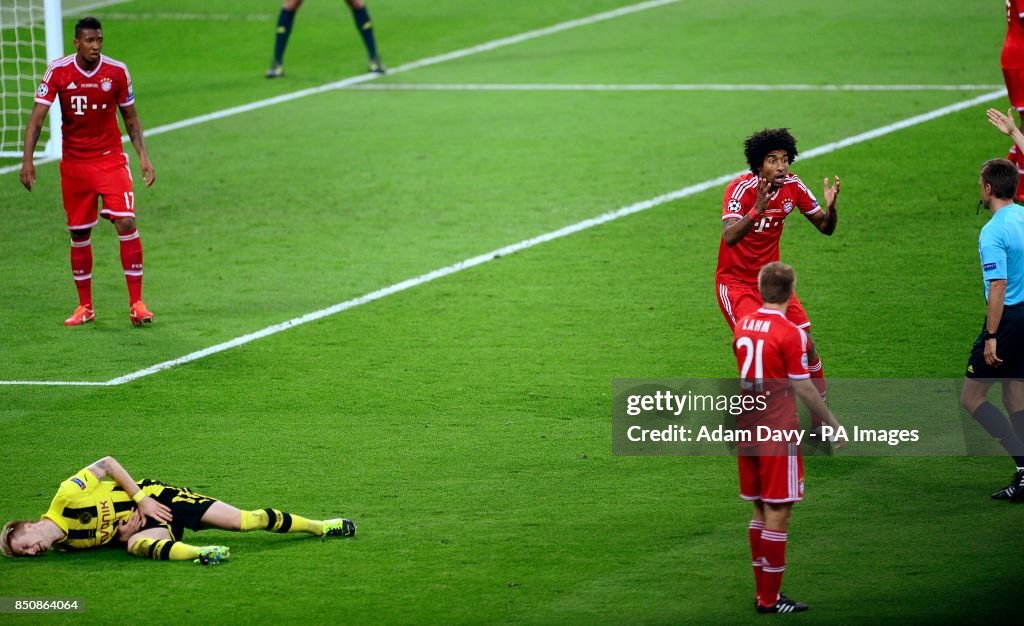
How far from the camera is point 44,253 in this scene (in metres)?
16.6

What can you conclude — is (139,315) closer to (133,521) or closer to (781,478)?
(133,521)

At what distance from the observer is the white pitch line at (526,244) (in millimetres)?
12969

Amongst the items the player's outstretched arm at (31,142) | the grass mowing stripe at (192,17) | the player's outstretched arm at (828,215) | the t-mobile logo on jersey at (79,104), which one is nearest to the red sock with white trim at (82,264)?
the player's outstretched arm at (31,142)

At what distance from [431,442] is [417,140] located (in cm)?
1058

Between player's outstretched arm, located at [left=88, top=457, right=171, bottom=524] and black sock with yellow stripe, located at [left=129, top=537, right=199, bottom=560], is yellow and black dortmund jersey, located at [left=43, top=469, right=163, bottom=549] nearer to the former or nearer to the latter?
player's outstretched arm, located at [left=88, top=457, right=171, bottom=524]

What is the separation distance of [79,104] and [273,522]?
6.29 meters

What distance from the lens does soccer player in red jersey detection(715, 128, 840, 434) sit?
9719 millimetres

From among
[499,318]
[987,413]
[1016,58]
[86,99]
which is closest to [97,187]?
[86,99]

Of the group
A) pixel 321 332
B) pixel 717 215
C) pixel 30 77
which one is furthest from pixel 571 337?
pixel 30 77

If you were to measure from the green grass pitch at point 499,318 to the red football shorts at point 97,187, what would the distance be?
1093mm

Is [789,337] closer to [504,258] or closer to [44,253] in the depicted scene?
[504,258]

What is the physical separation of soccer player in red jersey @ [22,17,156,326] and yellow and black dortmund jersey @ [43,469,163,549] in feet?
17.9

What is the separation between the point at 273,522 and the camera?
28.8 ft

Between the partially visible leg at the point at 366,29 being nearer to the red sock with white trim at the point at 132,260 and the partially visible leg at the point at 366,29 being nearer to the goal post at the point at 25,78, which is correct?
the goal post at the point at 25,78
